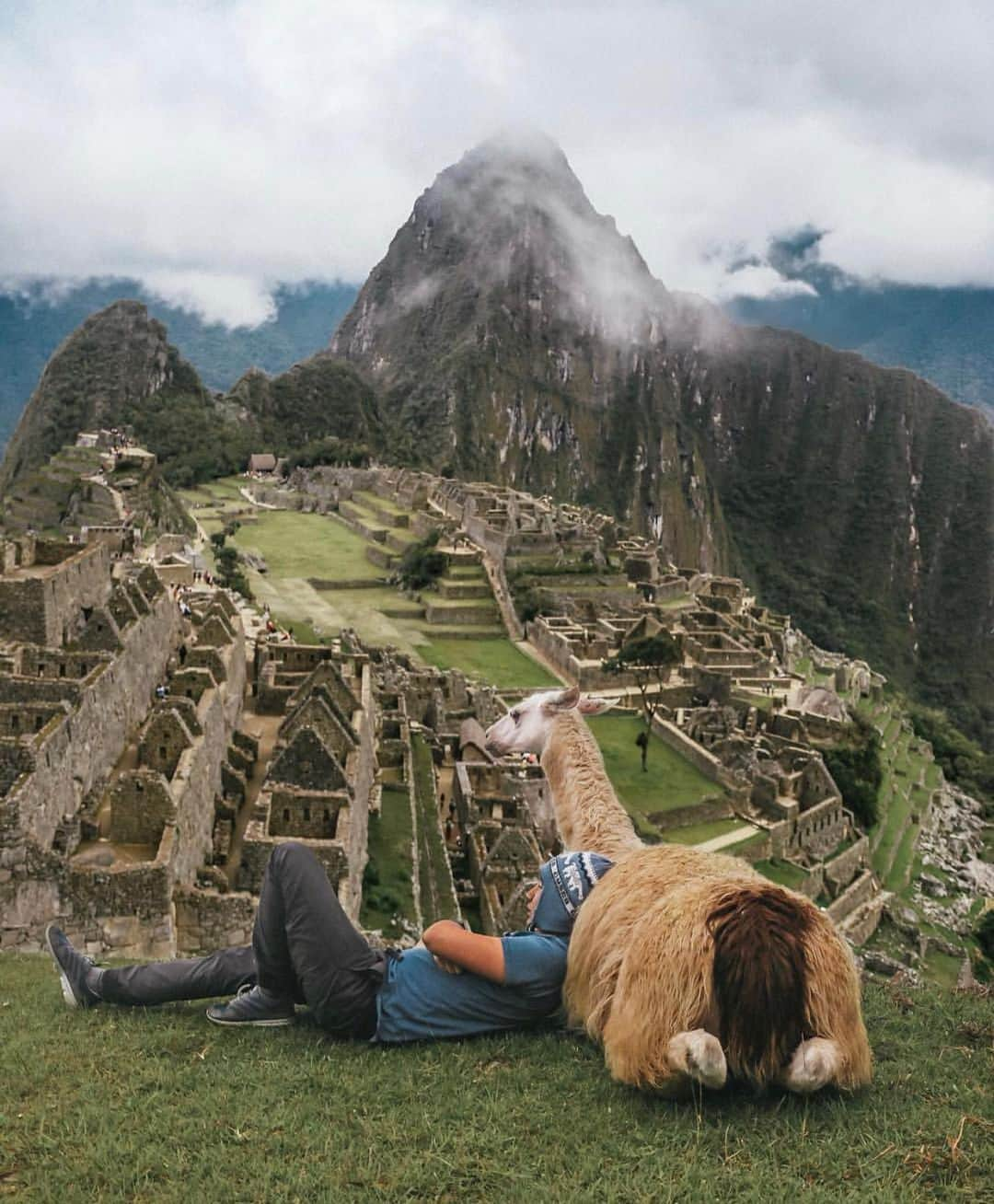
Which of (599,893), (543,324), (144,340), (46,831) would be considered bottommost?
(46,831)

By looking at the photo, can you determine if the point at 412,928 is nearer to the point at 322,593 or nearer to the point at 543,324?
the point at 322,593

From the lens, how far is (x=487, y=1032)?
468 cm

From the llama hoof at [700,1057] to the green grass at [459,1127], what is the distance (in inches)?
11.8

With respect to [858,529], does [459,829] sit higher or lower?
lower

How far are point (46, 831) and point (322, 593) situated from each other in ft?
118

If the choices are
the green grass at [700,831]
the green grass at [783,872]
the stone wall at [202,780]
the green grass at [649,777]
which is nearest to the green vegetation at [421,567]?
the green grass at [649,777]

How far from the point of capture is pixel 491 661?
125 feet

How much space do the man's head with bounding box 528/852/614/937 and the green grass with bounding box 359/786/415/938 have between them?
24.1 feet

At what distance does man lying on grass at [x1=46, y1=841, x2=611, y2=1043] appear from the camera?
14.7 feet

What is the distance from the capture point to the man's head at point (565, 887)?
14.8 feet

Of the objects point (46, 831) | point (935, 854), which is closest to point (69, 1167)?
point (46, 831)

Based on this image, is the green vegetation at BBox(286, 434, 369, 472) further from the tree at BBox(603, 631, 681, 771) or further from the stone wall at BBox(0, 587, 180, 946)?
the stone wall at BBox(0, 587, 180, 946)

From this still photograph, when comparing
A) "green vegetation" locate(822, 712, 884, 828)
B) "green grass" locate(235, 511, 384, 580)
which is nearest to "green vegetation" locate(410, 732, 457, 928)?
"green vegetation" locate(822, 712, 884, 828)

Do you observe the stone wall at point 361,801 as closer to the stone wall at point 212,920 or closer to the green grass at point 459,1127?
the stone wall at point 212,920
